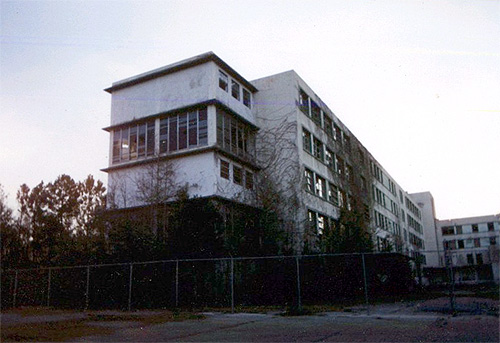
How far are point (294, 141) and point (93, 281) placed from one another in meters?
17.0

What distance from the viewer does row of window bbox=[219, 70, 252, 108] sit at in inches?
1168

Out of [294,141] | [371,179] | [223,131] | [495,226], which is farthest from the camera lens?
[495,226]

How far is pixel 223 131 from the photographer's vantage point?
1112 inches

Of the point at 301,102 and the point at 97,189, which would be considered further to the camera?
the point at 97,189

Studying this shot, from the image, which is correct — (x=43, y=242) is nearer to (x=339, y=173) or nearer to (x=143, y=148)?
(x=143, y=148)

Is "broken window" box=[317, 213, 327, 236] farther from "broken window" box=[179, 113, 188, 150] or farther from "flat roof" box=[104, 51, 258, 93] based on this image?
"broken window" box=[179, 113, 188, 150]

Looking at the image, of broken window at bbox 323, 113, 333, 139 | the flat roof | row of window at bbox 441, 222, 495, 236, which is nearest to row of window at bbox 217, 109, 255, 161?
the flat roof

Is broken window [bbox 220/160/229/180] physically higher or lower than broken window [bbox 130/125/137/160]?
lower

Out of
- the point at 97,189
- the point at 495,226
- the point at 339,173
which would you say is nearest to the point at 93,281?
the point at 97,189

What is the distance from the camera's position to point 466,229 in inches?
4048

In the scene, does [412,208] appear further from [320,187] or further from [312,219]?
[312,219]

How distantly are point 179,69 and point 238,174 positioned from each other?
26.1 ft

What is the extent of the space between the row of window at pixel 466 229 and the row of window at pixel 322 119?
7053 cm

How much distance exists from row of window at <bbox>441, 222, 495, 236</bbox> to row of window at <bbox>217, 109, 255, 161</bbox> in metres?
86.9
